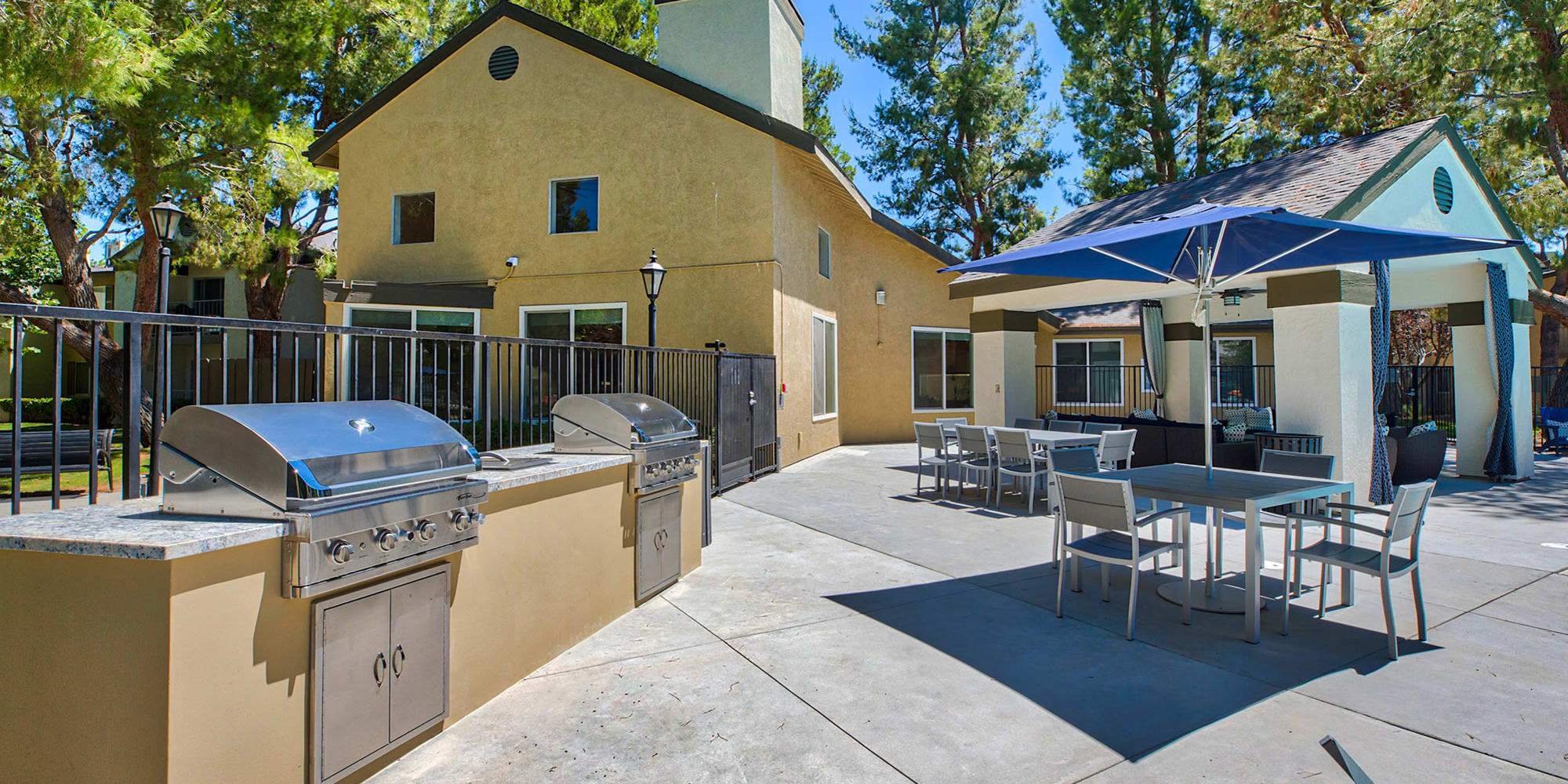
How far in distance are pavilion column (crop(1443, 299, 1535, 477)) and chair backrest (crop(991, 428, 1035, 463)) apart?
7043mm

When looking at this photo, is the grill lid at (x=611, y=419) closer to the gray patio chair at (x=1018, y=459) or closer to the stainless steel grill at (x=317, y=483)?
the stainless steel grill at (x=317, y=483)

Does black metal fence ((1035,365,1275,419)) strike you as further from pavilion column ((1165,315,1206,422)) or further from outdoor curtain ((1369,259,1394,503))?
outdoor curtain ((1369,259,1394,503))

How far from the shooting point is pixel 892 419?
15680 millimetres

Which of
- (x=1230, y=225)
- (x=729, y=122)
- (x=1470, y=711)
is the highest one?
(x=729, y=122)

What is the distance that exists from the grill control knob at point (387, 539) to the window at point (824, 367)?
34.9 ft

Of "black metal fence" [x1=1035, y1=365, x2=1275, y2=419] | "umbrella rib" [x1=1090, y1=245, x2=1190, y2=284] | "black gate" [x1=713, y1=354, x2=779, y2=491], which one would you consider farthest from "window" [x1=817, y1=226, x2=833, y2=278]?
"umbrella rib" [x1=1090, y1=245, x2=1190, y2=284]

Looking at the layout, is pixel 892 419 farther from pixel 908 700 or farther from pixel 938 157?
pixel 908 700

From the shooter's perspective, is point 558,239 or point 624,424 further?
point 558,239

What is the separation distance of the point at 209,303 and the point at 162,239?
19.3 metres

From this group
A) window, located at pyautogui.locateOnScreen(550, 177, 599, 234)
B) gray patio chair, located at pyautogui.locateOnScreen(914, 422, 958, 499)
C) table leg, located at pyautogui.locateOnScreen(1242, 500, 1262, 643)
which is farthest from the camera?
window, located at pyautogui.locateOnScreen(550, 177, 599, 234)

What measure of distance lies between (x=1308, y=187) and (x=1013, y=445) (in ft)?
15.2

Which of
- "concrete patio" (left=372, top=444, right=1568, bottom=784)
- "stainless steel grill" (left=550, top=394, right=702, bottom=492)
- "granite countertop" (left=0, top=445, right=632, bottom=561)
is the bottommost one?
"concrete patio" (left=372, top=444, right=1568, bottom=784)

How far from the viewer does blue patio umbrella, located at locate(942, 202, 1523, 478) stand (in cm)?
519

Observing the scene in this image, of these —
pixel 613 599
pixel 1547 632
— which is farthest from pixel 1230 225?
pixel 613 599
